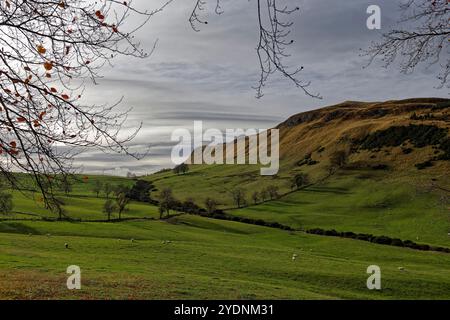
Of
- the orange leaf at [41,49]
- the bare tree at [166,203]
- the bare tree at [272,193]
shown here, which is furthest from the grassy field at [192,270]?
the bare tree at [272,193]

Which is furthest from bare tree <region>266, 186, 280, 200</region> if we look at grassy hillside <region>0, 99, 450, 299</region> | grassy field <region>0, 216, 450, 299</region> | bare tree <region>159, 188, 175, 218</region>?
grassy field <region>0, 216, 450, 299</region>

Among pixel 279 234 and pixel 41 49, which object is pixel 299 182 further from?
pixel 41 49

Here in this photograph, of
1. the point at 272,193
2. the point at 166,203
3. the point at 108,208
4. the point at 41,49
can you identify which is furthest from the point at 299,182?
the point at 41,49

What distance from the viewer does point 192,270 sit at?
29328mm

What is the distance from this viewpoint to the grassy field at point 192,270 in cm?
1830

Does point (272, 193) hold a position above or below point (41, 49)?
below

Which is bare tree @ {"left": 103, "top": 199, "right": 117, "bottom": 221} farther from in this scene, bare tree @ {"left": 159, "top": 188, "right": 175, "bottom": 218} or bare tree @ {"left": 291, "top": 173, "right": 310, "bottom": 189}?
bare tree @ {"left": 291, "top": 173, "right": 310, "bottom": 189}

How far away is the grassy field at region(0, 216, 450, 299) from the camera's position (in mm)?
18297

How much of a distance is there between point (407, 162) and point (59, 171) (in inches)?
5484

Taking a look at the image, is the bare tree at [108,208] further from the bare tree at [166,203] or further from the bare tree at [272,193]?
the bare tree at [272,193]

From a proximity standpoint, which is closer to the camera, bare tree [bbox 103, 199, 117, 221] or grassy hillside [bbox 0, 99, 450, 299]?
grassy hillside [bbox 0, 99, 450, 299]
